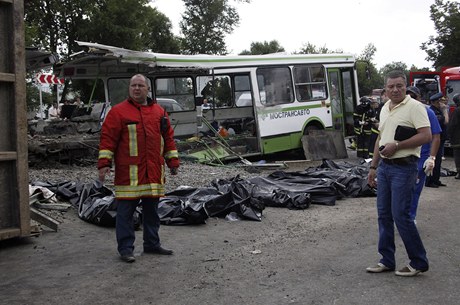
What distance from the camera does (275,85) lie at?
14102mm

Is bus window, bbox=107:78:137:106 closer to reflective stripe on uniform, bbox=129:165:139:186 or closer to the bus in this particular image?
the bus

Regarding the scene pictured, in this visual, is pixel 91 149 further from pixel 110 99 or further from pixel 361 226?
pixel 361 226

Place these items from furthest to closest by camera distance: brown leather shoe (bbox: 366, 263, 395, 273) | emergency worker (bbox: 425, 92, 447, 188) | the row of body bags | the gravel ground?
1. emergency worker (bbox: 425, 92, 447, 188)
2. the gravel ground
3. the row of body bags
4. brown leather shoe (bbox: 366, 263, 395, 273)

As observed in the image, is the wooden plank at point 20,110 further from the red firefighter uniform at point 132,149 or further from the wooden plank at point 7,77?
the red firefighter uniform at point 132,149

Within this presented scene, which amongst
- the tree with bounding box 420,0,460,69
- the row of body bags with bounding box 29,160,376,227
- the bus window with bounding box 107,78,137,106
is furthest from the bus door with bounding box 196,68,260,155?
the tree with bounding box 420,0,460,69

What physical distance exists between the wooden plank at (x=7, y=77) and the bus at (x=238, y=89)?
6203 millimetres

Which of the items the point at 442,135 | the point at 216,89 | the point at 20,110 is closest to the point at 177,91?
the point at 216,89

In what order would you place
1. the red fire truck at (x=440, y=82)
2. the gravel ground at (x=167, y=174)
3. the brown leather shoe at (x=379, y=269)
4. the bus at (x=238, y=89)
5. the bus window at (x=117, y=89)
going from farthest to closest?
1. the red fire truck at (x=440, y=82)
2. the bus window at (x=117, y=89)
3. the bus at (x=238, y=89)
4. the gravel ground at (x=167, y=174)
5. the brown leather shoe at (x=379, y=269)

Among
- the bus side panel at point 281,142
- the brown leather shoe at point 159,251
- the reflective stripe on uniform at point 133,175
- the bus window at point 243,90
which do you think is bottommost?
the brown leather shoe at point 159,251

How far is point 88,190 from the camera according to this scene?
706cm

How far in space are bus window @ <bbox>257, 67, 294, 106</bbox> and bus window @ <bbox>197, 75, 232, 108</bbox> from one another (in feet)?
2.97

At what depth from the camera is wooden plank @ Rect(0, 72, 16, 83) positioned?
16.6ft

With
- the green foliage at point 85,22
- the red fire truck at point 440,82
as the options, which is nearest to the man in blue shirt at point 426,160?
the red fire truck at point 440,82

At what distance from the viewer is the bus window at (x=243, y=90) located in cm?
1377
